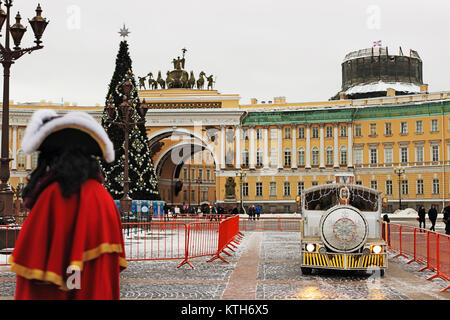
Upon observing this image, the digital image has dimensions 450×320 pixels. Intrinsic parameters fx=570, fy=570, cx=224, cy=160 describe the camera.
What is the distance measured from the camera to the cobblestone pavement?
9375mm

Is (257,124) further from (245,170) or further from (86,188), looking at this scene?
(86,188)

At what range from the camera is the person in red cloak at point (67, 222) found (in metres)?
3.82

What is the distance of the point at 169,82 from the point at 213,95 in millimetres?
5474

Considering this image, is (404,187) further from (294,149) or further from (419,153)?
(294,149)

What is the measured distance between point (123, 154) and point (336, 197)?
2012 centimetres

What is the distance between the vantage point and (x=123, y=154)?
1230 inches

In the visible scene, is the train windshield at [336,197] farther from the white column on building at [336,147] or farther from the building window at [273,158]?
the building window at [273,158]

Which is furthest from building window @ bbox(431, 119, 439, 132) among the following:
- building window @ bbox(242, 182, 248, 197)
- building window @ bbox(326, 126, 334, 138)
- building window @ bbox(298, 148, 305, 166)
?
building window @ bbox(242, 182, 248, 197)

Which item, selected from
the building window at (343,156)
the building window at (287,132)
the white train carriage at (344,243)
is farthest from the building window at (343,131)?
the white train carriage at (344,243)

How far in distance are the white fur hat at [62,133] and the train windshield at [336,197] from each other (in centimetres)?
913
